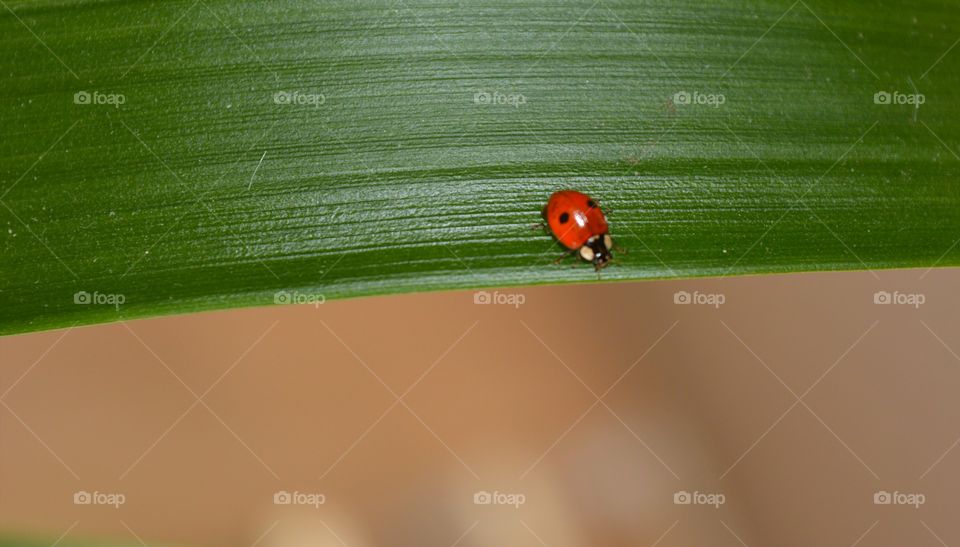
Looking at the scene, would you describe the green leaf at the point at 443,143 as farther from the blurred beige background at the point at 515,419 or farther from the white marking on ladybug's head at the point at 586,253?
the blurred beige background at the point at 515,419

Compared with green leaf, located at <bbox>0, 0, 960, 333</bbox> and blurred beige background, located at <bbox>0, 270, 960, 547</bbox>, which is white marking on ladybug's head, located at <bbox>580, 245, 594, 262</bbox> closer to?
green leaf, located at <bbox>0, 0, 960, 333</bbox>

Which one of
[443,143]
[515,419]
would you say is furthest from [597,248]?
[515,419]

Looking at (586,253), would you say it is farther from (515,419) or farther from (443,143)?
(515,419)

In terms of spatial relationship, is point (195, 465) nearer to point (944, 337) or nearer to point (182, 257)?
point (182, 257)

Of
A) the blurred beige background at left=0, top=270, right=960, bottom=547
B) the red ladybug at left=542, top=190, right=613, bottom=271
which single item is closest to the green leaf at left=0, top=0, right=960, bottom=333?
the red ladybug at left=542, top=190, right=613, bottom=271

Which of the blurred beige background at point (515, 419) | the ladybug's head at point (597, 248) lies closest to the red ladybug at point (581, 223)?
the ladybug's head at point (597, 248)

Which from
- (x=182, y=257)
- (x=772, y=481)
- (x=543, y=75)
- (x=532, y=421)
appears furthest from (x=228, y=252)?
(x=772, y=481)

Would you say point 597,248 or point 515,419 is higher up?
point 515,419
